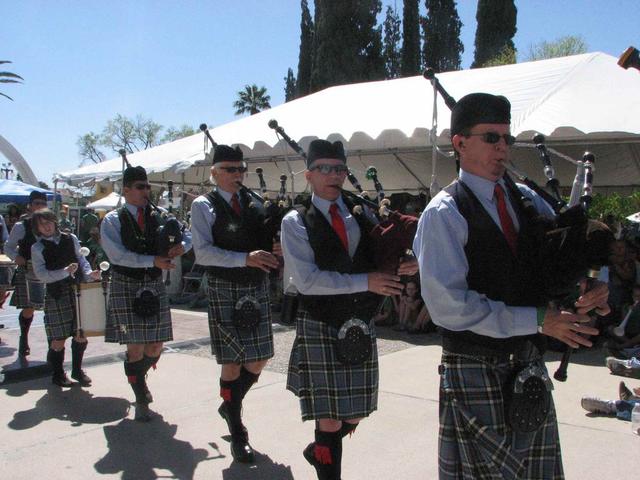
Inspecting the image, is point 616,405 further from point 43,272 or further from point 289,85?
point 289,85

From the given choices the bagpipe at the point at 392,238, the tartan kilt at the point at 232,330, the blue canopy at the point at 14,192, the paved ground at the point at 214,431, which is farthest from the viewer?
the blue canopy at the point at 14,192

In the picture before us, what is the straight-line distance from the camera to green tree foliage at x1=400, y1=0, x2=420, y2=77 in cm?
3017

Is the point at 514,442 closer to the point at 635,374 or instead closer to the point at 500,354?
the point at 500,354

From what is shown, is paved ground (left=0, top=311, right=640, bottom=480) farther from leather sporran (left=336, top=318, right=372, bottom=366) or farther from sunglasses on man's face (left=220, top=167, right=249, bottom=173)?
sunglasses on man's face (left=220, top=167, right=249, bottom=173)

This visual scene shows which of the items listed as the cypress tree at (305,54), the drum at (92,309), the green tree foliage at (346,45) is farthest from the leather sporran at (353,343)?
the cypress tree at (305,54)

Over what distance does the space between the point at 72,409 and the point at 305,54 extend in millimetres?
28981

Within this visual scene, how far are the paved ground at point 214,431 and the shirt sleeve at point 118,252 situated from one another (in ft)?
3.56

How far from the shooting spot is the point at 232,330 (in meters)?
3.74

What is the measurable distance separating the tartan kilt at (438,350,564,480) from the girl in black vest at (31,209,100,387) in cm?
399

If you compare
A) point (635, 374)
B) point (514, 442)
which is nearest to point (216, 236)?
point (514, 442)

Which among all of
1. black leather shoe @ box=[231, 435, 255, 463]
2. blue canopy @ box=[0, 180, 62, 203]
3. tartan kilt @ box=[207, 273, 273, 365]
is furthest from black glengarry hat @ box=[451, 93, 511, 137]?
blue canopy @ box=[0, 180, 62, 203]

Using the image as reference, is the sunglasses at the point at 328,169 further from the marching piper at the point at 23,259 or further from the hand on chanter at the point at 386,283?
the marching piper at the point at 23,259

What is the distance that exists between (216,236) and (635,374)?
3.70m

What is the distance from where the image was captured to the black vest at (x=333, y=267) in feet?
9.37
